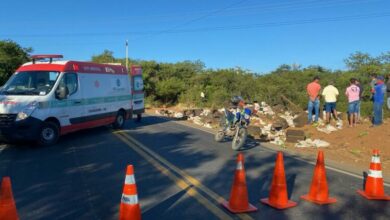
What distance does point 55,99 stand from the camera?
1283cm

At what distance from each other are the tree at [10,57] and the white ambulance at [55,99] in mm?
18598

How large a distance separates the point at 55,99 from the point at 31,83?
0.92 m

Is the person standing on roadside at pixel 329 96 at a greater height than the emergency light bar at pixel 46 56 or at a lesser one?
lesser

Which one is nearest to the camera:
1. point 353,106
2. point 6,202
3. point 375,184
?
point 6,202

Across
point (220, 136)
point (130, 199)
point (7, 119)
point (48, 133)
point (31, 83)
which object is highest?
point (31, 83)

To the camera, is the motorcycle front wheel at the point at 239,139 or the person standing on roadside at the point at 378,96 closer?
the motorcycle front wheel at the point at 239,139

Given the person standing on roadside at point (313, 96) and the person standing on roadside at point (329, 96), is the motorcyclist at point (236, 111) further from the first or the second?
the person standing on roadside at point (329, 96)

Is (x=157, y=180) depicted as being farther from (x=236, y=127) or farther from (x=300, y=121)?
(x=300, y=121)

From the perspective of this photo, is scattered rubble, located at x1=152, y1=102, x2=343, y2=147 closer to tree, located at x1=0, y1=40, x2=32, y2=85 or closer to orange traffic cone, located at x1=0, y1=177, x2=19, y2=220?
orange traffic cone, located at x1=0, y1=177, x2=19, y2=220

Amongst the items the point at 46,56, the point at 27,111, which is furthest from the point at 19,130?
the point at 46,56

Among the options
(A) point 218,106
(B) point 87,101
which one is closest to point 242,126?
(B) point 87,101

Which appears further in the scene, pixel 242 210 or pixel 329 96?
pixel 329 96

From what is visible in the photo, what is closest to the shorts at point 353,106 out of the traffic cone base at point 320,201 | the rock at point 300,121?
the rock at point 300,121

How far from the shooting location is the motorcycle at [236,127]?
12312 millimetres
